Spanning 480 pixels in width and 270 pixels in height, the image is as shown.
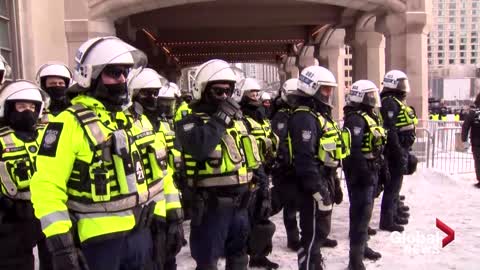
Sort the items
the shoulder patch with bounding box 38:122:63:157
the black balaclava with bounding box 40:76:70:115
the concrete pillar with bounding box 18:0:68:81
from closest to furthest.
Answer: the shoulder patch with bounding box 38:122:63:157, the black balaclava with bounding box 40:76:70:115, the concrete pillar with bounding box 18:0:68:81

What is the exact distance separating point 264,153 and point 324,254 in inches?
61.4

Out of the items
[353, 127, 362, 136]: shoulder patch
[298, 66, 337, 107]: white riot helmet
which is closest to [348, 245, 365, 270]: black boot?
[353, 127, 362, 136]: shoulder patch

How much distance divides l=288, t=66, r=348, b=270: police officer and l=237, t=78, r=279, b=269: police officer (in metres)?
0.35

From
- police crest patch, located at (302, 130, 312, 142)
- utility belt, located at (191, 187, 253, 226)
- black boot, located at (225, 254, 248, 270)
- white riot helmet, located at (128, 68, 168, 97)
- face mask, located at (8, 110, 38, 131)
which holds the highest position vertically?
white riot helmet, located at (128, 68, 168, 97)

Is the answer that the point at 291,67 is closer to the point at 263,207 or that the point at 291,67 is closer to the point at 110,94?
the point at 263,207

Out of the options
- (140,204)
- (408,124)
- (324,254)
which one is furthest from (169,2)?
(140,204)

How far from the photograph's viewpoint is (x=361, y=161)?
5.29m

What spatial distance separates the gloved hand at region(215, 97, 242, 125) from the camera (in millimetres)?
3817

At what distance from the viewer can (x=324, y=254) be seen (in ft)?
20.0

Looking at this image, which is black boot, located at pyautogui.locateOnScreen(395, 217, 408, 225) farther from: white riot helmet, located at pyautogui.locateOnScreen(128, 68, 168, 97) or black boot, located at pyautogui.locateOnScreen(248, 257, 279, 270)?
white riot helmet, located at pyautogui.locateOnScreen(128, 68, 168, 97)

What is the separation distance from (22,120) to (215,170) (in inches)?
63.9

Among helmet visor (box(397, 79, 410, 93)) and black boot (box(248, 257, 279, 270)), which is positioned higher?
helmet visor (box(397, 79, 410, 93))

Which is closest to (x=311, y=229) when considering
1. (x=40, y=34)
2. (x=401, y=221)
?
(x=401, y=221)

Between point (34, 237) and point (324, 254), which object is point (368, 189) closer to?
point (324, 254)
